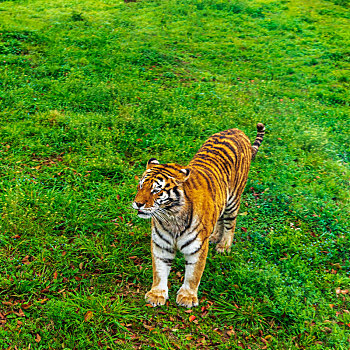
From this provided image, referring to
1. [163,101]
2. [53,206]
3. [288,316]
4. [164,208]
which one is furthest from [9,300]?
[163,101]

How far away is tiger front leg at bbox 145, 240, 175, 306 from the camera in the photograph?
3717 mm

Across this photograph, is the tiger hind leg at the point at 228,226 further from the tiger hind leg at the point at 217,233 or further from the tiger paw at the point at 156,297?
the tiger paw at the point at 156,297

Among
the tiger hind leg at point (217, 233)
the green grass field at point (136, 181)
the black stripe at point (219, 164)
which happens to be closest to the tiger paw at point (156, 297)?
the green grass field at point (136, 181)

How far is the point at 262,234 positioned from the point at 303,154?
2539 millimetres

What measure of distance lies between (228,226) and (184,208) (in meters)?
1.37

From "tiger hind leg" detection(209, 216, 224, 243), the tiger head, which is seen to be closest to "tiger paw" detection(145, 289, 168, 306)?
the tiger head

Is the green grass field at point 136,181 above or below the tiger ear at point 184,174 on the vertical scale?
below

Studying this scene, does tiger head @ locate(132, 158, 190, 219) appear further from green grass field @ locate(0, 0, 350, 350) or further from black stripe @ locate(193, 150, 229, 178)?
green grass field @ locate(0, 0, 350, 350)

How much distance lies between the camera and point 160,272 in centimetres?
381

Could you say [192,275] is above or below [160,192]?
below

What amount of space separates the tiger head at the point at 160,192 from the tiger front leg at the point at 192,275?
0.57 m

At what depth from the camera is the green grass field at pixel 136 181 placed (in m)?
3.70

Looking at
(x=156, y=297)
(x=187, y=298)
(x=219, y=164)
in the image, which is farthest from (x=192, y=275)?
(x=219, y=164)

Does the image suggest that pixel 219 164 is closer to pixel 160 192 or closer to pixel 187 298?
pixel 160 192
